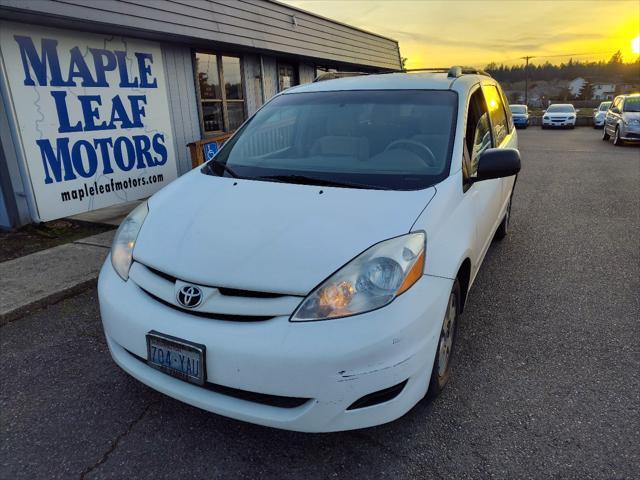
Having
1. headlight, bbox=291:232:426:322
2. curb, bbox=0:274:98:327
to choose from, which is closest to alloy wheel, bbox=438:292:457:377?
headlight, bbox=291:232:426:322

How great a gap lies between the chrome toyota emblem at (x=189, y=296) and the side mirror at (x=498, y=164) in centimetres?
181

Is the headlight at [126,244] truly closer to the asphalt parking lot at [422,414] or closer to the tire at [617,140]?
the asphalt parking lot at [422,414]

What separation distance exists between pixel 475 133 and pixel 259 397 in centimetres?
231

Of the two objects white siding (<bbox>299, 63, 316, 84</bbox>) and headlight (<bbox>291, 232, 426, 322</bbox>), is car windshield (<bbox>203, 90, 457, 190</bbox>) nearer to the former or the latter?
headlight (<bbox>291, 232, 426, 322</bbox>)

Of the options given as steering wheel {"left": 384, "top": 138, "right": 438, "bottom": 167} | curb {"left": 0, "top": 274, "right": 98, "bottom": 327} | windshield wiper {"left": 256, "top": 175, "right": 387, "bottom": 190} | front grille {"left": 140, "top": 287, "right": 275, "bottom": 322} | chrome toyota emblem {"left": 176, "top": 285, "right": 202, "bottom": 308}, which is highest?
steering wheel {"left": 384, "top": 138, "right": 438, "bottom": 167}

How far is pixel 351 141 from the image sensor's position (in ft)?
9.55

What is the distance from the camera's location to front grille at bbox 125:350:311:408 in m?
1.84

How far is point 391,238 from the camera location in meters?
1.99

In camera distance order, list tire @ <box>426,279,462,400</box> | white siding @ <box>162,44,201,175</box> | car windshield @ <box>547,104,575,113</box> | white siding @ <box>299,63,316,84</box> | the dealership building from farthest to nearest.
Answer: car windshield @ <box>547,104,575,113</box> < white siding @ <box>299,63,316,84</box> < white siding @ <box>162,44,201,175</box> < the dealership building < tire @ <box>426,279,462,400</box>

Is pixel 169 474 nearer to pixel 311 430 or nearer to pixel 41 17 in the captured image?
pixel 311 430

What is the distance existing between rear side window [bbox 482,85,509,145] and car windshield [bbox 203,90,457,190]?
988 millimetres

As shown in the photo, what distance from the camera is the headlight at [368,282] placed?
5.92ft

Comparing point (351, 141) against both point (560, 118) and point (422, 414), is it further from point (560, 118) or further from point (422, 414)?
point (560, 118)

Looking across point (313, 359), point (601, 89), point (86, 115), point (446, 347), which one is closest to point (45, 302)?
point (313, 359)
